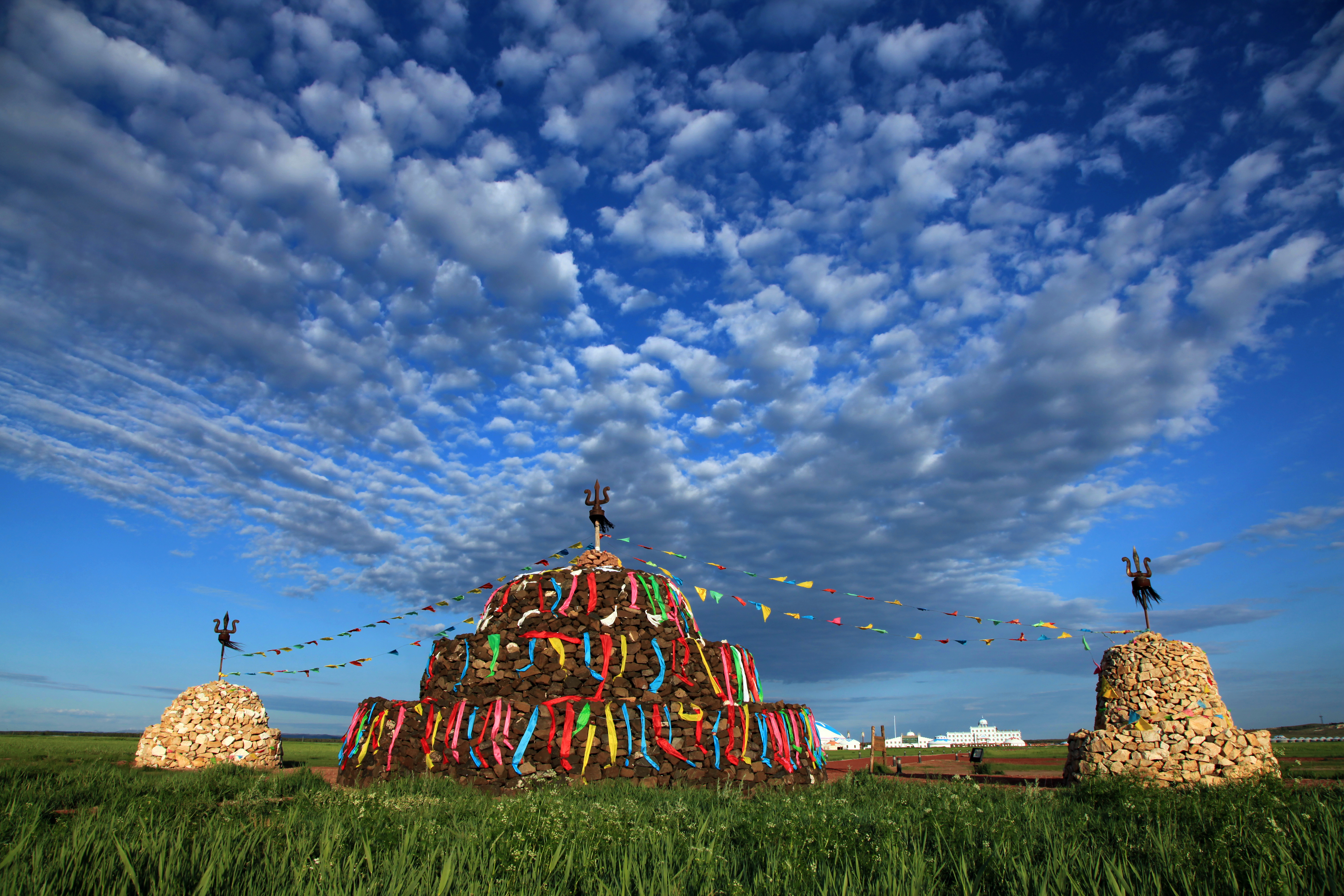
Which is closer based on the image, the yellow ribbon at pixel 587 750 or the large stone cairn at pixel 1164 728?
the yellow ribbon at pixel 587 750

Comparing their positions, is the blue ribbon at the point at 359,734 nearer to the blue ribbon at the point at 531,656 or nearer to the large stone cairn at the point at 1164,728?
the blue ribbon at the point at 531,656

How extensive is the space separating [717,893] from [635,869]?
78cm

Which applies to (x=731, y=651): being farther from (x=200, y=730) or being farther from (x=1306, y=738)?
(x=1306, y=738)

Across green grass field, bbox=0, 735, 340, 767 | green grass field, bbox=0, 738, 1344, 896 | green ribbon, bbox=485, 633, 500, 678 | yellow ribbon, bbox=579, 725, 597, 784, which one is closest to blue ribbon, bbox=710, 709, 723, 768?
yellow ribbon, bbox=579, 725, 597, 784

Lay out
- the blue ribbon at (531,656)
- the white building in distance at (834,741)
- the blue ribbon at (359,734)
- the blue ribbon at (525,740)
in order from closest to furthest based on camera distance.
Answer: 1. the blue ribbon at (525,740)
2. the blue ribbon at (531,656)
3. the blue ribbon at (359,734)
4. the white building in distance at (834,741)

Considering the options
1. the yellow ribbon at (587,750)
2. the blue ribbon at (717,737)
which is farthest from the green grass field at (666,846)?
the blue ribbon at (717,737)

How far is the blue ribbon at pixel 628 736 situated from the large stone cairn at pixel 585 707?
2 cm

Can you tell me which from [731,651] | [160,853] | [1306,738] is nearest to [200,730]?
[731,651]

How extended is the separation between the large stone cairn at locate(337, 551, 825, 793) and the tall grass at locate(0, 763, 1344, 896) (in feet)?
16.3

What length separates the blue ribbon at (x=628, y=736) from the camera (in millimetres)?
13406

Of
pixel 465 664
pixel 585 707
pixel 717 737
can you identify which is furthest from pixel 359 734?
pixel 717 737

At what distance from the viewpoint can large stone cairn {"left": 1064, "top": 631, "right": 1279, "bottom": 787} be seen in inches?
567

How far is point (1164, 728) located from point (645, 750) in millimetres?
Result: 12193

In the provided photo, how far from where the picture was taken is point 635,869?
434 cm
